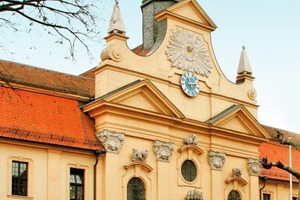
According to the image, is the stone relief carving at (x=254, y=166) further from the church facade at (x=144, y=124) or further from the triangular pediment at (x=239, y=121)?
the triangular pediment at (x=239, y=121)

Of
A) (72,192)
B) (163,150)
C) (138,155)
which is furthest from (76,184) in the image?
(163,150)

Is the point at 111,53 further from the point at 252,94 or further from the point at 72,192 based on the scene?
the point at 252,94

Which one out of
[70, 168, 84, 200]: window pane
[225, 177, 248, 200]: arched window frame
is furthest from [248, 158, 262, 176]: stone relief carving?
[70, 168, 84, 200]: window pane

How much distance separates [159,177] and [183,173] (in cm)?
222

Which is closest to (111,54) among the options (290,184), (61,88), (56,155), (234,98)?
(61,88)

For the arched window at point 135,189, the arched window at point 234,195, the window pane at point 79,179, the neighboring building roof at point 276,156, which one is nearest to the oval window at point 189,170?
the arched window at point 234,195

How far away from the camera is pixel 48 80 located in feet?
126

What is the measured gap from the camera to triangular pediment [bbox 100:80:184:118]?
120ft

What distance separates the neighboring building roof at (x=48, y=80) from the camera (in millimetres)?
36616

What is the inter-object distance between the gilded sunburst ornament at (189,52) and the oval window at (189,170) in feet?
17.6

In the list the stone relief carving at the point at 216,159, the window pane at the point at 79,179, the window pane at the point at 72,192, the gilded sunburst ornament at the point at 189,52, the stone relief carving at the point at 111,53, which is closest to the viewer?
the window pane at the point at 72,192

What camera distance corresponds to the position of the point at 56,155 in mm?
34719

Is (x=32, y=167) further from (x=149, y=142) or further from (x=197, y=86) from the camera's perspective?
(x=197, y=86)

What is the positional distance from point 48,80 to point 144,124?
554 centimetres
